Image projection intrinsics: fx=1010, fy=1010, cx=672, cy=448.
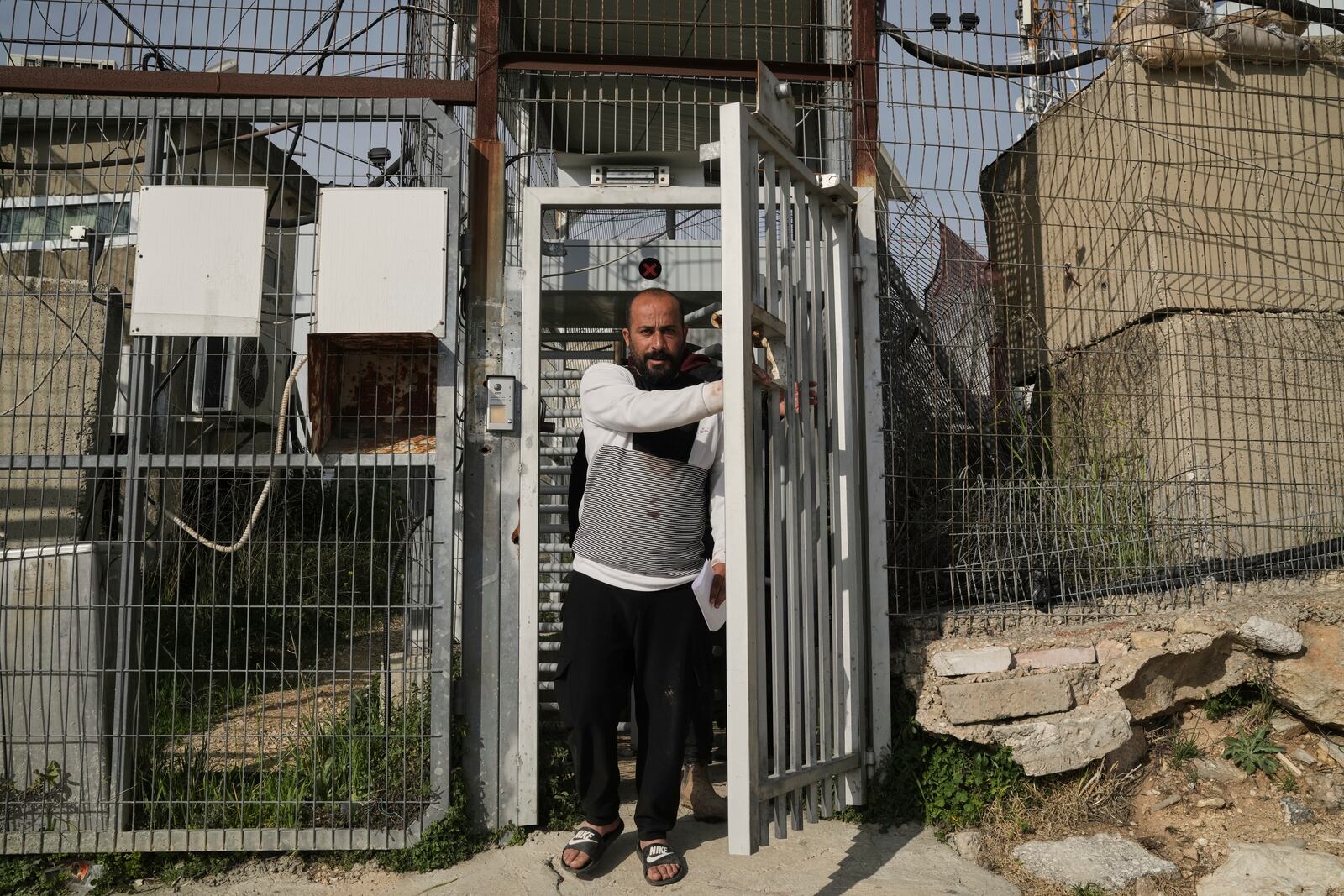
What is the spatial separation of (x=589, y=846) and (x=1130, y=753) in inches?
88.9

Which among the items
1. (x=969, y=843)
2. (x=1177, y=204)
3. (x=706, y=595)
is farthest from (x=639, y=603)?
(x=1177, y=204)

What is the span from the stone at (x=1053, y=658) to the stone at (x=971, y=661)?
62 mm

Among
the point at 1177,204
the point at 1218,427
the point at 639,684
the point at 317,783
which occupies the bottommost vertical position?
the point at 317,783

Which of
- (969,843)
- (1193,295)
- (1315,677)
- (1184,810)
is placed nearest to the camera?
(969,843)

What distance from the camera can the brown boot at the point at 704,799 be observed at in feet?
13.3

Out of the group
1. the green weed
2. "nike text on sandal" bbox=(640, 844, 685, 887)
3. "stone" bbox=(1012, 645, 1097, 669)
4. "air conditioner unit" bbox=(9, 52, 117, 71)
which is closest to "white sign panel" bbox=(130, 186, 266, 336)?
"air conditioner unit" bbox=(9, 52, 117, 71)

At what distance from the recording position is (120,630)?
12.5 ft

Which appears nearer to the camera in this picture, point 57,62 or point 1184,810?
point 1184,810

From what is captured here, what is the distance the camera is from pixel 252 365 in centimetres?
439

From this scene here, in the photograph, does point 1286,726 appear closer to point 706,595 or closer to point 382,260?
point 706,595

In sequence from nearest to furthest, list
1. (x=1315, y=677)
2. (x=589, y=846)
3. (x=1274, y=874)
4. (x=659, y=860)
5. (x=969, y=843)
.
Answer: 1. (x=1274, y=874)
2. (x=659, y=860)
3. (x=589, y=846)
4. (x=969, y=843)
5. (x=1315, y=677)

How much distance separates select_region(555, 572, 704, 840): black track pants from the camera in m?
3.57

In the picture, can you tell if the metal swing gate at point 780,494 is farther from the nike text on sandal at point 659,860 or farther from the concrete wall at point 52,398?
the concrete wall at point 52,398

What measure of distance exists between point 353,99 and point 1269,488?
4.26 meters
